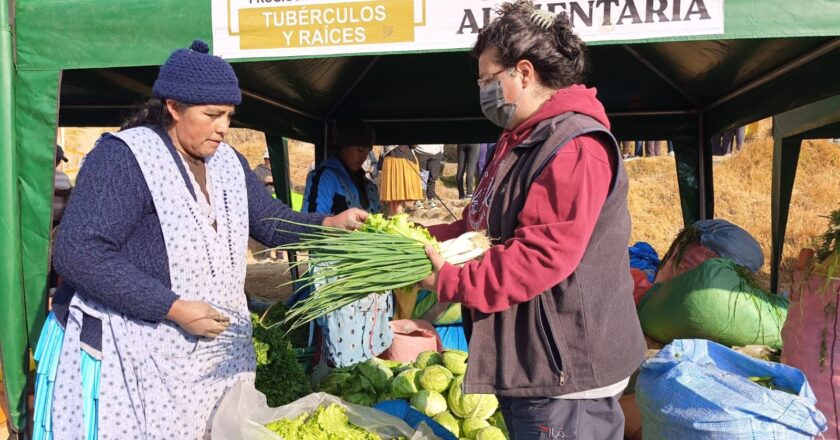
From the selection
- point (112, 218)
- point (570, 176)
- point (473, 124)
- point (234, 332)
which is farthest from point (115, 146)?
point (473, 124)

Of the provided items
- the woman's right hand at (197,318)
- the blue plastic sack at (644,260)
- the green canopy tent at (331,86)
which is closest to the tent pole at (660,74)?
the green canopy tent at (331,86)

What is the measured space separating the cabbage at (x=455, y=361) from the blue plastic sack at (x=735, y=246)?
6.57ft

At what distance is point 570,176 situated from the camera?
5.46ft

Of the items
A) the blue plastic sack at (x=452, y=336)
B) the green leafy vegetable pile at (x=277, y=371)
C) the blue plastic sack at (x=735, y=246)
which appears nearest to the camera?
the green leafy vegetable pile at (x=277, y=371)

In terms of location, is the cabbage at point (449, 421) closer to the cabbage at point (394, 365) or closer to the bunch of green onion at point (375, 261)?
the cabbage at point (394, 365)

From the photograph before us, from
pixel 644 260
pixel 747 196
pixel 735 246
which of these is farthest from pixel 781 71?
pixel 747 196

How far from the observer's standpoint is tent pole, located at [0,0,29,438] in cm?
319

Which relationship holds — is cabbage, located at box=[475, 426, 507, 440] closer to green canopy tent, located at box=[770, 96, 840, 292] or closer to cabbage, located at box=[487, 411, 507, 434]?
cabbage, located at box=[487, 411, 507, 434]

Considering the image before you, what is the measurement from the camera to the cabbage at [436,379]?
354 cm

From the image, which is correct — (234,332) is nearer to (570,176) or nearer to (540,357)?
(540,357)

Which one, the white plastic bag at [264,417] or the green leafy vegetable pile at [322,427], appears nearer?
the white plastic bag at [264,417]

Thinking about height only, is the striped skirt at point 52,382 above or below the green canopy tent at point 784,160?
below

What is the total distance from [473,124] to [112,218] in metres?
4.88

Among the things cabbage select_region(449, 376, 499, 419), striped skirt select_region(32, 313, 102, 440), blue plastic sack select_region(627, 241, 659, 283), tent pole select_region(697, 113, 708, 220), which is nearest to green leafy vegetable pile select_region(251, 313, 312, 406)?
cabbage select_region(449, 376, 499, 419)
